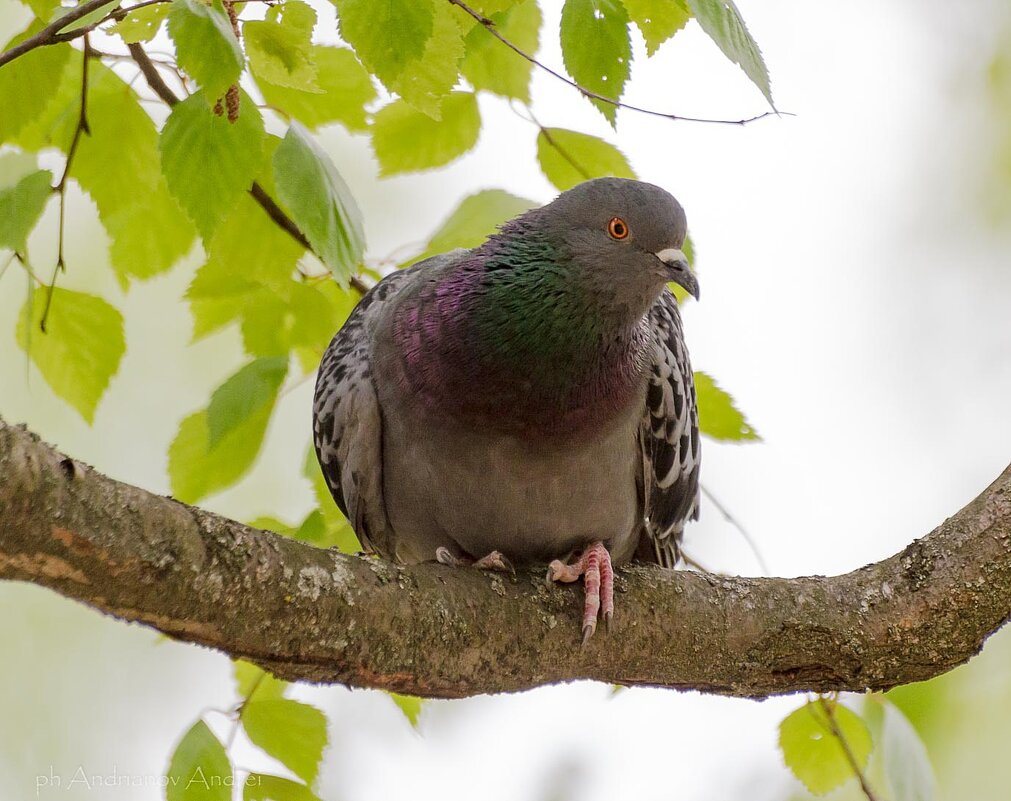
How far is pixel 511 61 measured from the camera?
3.93m

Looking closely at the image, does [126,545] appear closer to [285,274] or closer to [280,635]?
[280,635]

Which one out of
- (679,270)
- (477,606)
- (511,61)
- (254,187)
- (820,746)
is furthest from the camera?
(679,270)

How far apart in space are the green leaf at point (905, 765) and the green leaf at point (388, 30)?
269 centimetres

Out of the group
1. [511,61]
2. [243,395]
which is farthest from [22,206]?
[511,61]

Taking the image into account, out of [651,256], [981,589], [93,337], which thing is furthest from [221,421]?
[981,589]

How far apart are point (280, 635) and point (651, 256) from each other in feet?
7.29

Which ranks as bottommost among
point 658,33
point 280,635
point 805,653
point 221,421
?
point 280,635

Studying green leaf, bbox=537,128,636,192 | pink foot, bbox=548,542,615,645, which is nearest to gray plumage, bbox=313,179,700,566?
green leaf, bbox=537,128,636,192

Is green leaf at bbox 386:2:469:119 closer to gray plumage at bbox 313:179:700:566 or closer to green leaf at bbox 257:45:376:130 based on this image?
green leaf at bbox 257:45:376:130

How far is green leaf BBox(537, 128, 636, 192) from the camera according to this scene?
13.3 ft

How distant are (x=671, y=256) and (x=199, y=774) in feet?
8.37

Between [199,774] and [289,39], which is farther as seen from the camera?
[199,774]

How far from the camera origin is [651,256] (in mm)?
4422

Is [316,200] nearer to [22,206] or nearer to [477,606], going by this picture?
[22,206]
